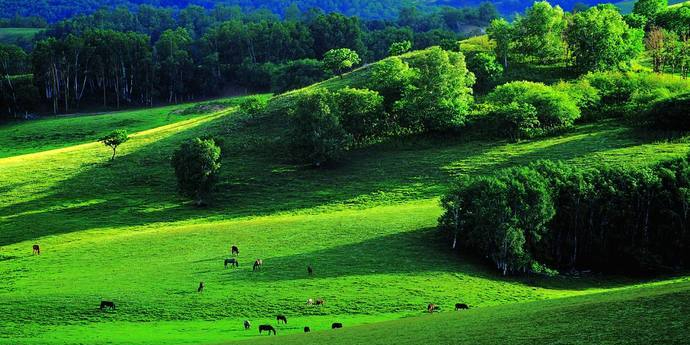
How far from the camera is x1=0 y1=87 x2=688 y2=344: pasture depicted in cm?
5675

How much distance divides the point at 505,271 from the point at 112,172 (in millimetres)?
67496

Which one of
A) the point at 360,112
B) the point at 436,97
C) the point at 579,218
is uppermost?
the point at 436,97

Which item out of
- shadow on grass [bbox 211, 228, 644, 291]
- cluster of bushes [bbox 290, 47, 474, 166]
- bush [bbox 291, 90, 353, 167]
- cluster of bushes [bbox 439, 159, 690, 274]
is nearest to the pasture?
shadow on grass [bbox 211, 228, 644, 291]

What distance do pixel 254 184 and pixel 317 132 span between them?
490 inches

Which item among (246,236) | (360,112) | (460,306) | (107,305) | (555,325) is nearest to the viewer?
(555,325)

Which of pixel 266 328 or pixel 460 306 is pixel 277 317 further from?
pixel 460 306

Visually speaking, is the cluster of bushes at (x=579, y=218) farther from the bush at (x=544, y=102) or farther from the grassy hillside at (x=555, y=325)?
the bush at (x=544, y=102)

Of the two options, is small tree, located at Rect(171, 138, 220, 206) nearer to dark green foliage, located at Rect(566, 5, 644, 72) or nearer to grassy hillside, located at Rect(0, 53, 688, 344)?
grassy hillside, located at Rect(0, 53, 688, 344)

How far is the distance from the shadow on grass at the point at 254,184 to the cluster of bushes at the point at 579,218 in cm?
1997

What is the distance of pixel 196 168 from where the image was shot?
96812 mm

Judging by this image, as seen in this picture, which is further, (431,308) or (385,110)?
(385,110)

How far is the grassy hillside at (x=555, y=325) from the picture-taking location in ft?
114

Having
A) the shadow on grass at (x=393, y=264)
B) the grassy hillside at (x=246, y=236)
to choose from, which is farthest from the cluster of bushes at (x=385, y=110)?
the shadow on grass at (x=393, y=264)

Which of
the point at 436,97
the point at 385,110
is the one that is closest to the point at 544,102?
the point at 436,97
